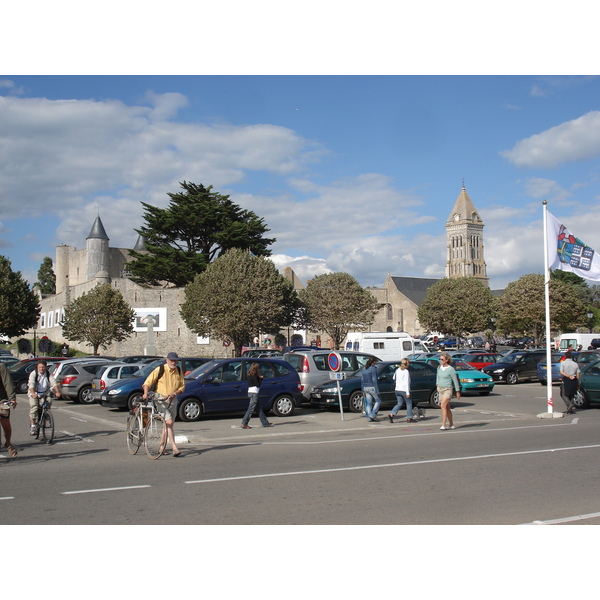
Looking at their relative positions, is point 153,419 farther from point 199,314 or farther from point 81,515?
point 199,314

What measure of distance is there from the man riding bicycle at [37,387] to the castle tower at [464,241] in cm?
14331

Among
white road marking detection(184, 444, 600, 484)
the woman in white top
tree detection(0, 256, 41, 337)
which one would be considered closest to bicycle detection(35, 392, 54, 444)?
white road marking detection(184, 444, 600, 484)

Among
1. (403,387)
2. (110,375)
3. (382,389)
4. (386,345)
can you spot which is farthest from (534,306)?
(403,387)

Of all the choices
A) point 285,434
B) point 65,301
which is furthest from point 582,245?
point 65,301

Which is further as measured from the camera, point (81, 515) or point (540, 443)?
point (540, 443)

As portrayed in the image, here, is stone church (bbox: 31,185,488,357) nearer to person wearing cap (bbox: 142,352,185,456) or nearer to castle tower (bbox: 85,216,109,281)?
castle tower (bbox: 85,216,109,281)

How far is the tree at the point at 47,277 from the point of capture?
112 meters

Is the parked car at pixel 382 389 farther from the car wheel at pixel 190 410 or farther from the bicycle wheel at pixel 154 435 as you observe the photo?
the bicycle wheel at pixel 154 435

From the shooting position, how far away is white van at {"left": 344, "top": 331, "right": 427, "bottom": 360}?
134ft

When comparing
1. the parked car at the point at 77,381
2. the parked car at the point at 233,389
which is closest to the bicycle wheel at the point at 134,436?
the parked car at the point at 233,389

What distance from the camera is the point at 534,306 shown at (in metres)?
64.7

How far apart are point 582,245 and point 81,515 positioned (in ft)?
50.5

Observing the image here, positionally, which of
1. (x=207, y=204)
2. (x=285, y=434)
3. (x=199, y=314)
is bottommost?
(x=285, y=434)

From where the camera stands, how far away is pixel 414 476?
8984mm
